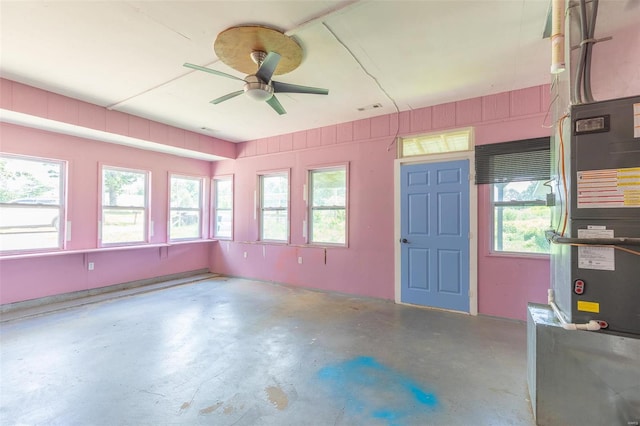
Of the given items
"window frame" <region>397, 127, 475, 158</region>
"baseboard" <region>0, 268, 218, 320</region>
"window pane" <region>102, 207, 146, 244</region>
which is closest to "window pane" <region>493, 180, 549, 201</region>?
"window frame" <region>397, 127, 475, 158</region>

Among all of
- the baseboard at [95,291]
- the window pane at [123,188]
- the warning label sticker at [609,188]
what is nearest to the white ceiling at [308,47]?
the warning label sticker at [609,188]

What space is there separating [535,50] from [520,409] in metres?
2.97

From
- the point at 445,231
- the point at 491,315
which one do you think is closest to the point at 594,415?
the point at 491,315

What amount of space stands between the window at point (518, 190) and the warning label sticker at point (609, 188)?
2.13 m

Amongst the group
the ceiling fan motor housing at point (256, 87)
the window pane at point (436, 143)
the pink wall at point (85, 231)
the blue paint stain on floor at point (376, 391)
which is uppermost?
the ceiling fan motor housing at point (256, 87)

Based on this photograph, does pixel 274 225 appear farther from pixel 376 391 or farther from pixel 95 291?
pixel 376 391

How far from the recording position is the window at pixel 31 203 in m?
3.88

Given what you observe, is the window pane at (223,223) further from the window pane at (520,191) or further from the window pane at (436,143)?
the window pane at (520,191)

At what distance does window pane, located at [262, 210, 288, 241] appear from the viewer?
5586mm

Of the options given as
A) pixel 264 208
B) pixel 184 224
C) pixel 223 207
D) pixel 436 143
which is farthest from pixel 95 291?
pixel 436 143

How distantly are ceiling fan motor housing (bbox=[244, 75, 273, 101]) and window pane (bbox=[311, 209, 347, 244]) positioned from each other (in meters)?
2.58

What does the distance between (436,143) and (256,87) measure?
2.71 meters

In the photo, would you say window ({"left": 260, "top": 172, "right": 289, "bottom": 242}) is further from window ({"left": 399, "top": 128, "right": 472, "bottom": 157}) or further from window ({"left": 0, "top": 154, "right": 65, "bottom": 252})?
window ({"left": 0, "top": 154, "right": 65, "bottom": 252})

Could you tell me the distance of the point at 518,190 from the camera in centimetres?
352
